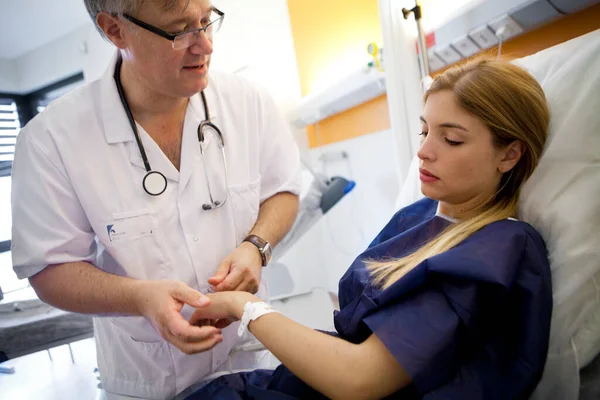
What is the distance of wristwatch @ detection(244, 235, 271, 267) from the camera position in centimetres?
109

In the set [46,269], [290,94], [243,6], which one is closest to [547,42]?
[46,269]

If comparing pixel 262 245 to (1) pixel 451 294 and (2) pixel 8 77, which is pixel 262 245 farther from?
(2) pixel 8 77

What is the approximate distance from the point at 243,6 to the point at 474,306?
119 inches

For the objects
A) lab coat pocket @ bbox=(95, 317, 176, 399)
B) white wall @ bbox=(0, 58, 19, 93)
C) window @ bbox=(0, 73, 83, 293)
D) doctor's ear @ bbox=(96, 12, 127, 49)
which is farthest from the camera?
white wall @ bbox=(0, 58, 19, 93)

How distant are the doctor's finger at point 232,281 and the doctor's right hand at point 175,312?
10 centimetres

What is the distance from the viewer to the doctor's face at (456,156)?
2.97 feet

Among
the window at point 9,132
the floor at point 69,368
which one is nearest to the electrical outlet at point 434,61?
the floor at point 69,368

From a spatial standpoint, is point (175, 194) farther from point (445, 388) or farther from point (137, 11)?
point (445, 388)

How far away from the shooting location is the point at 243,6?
A: 308cm

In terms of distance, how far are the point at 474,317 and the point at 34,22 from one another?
13.9 ft

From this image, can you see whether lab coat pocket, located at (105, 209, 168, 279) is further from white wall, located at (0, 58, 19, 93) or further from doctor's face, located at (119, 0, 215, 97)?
white wall, located at (0, 58, 19, 93)

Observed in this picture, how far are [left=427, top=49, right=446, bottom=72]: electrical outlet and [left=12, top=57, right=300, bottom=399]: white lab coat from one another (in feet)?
3.03

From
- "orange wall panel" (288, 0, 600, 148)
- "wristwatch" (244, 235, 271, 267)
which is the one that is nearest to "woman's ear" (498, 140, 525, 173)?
"wristwatch" (244, 235, 271, 267)

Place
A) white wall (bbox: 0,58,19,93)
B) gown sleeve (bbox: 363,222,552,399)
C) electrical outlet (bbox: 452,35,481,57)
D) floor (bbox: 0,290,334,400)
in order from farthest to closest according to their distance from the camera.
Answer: white wall (bbox: 0,58,19,93) < floor (bbox: 0,290,334,400) < electrical outlet (bbox: 452,35,481,57) < gown sleeve (bbox: 363,222,552,399)
